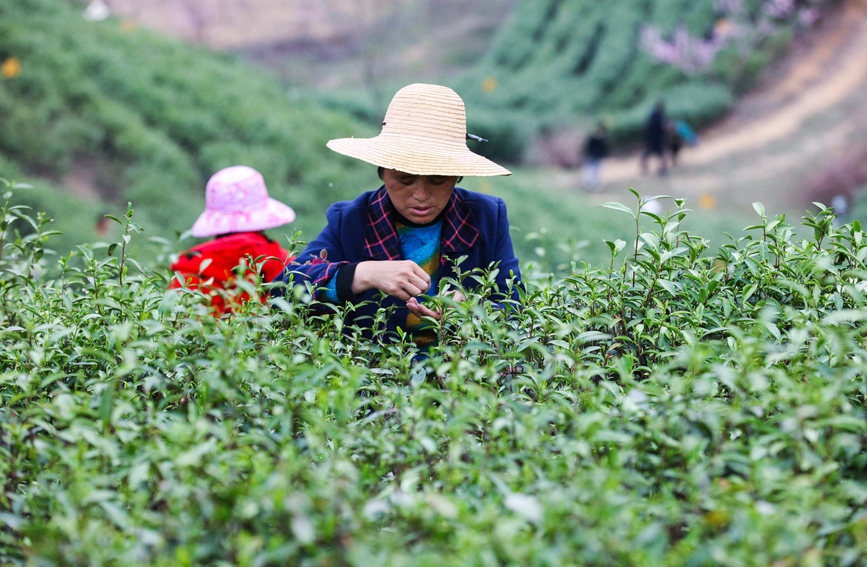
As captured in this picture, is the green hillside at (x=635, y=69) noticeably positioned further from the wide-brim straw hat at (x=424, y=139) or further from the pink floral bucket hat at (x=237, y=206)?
the wide-brim straw hat at (x=424, y=139)

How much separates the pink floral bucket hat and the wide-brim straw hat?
1393 millimetres

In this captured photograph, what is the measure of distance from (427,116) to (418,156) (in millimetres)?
236

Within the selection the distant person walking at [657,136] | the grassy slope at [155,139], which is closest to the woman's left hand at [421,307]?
the grassy slope at [155,139]

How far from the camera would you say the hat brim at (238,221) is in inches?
150

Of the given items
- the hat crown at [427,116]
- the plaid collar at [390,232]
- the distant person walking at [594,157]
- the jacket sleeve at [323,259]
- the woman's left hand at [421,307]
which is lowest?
the distant person walking at [594,157]

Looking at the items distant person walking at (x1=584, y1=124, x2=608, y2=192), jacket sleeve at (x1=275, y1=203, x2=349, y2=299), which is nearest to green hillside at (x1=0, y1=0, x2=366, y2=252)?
distant person walking at (x1=584, y1=124, x2=608, y2=192)

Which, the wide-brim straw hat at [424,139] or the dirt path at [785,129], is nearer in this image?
the wide-brim straw hat at [424,139]

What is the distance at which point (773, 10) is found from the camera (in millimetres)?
17812

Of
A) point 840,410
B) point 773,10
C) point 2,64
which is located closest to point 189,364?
point 840,410

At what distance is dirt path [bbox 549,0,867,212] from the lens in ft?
48.5

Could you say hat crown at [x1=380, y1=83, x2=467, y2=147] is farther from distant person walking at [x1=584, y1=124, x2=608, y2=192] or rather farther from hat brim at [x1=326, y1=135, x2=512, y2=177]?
distant person walking at [x1=584, y1=124, x2=608, y2=192]

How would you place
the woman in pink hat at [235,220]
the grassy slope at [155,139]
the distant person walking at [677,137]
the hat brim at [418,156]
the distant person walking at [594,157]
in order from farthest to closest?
the distant person walking at [677,137] → the distant person walking at [594,157] → the grassy slope at [155,139] → the woman in pink hat at [235,220] → the hat brim at [418,156]

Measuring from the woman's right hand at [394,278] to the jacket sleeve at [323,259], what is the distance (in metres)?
0.10

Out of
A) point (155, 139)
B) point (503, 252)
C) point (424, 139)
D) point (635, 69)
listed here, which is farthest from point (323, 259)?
point (635, 69)
